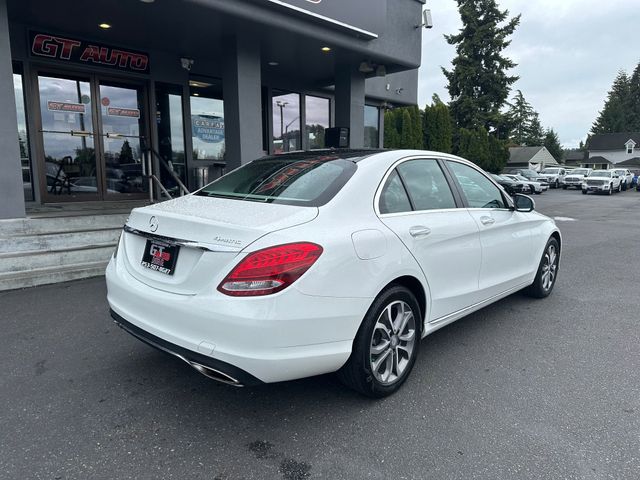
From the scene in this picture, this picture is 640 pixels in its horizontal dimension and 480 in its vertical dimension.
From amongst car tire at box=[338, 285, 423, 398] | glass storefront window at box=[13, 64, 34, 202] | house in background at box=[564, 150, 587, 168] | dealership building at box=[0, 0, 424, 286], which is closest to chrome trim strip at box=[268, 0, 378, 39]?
dealership building at box=[0, 0, 424, 286]

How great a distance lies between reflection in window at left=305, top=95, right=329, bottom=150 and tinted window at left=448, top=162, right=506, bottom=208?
8828 mm

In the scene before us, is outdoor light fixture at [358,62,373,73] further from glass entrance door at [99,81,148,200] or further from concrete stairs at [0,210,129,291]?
concrete stairs at [0,210,129,291]

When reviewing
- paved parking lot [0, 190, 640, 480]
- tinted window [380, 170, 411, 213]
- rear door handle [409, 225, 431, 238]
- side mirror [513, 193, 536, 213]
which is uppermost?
tinted window [380, 170, 411, 213]

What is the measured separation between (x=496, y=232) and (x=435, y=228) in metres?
1.02

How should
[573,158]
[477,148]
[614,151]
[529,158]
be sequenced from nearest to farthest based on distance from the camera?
[477,148]
[529,158]
[614,151]
[573,158]

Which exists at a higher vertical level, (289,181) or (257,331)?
(289,181)

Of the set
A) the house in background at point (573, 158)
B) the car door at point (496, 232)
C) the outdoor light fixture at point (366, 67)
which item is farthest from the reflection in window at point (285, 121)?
the house in background at point (573, 158)

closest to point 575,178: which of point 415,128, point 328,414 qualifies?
point 415,128

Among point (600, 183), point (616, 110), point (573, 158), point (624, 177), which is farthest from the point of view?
point (573, 158)

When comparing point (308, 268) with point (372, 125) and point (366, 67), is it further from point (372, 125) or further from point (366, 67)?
point (372, 125)

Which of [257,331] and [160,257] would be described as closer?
[257,331]

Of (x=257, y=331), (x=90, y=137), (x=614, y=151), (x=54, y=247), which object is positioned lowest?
(x=54, y=247)

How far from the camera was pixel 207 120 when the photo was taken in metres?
10.5

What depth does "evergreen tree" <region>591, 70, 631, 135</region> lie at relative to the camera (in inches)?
3226
